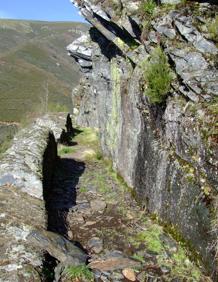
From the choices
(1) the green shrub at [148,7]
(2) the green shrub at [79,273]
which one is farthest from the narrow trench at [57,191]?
(1) the green shrub at [148,7]

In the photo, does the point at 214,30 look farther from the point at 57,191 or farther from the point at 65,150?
the point at 65,150

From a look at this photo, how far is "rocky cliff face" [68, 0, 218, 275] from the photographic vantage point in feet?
24.8

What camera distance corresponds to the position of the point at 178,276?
758 centimetres

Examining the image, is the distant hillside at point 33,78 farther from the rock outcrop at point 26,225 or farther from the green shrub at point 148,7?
the green shrub at point 148,7

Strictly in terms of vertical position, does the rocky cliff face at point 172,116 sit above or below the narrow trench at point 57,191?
above

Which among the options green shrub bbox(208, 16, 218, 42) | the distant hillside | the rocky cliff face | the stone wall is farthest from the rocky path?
the distant hillside

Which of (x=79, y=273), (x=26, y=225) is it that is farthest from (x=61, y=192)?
(x=79, y=273)

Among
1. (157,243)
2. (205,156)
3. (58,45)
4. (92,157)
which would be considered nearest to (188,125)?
(205,156)

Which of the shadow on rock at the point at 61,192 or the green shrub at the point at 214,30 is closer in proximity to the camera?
the green shrub at the point at 214,30

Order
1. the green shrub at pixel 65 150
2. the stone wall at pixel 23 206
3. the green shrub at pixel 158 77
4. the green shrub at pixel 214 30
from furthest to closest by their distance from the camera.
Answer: the green shrub at pixel 65 150 → the green shrub at pixel 158 77 → the green shrub at pixel 214 30 → the stone wall at pixel 23 206

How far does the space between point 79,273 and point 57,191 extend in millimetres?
4862

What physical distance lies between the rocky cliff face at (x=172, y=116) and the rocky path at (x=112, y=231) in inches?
13.6

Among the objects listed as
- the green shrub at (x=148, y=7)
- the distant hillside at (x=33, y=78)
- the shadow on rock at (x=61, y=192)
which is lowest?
the distant hillside at (x=33, y=78)

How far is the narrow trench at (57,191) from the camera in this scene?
7234mm
